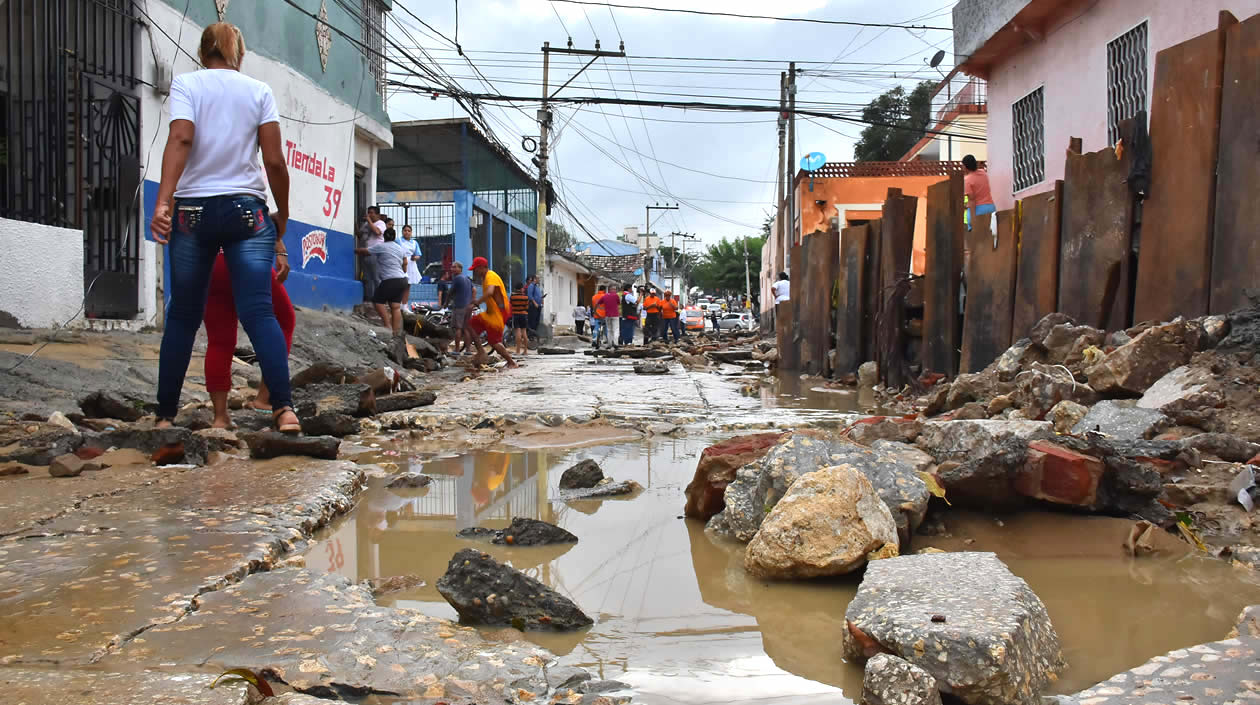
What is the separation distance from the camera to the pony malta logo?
1139 centimetres

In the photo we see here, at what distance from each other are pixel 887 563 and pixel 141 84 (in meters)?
8.32

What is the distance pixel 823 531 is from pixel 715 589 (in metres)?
0.30

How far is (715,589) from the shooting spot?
6.97ft

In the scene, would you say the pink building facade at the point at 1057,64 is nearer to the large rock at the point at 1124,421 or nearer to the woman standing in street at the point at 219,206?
the large rock at the point at 1124,421

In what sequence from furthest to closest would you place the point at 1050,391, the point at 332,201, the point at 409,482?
the point at 332,201, the point at 1050,391, the point at 409,482

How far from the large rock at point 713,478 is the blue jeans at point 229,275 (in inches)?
70.1

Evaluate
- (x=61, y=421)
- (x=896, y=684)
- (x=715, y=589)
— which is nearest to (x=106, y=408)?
(x=61, y=421)

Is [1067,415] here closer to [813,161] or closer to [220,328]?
[220,328]

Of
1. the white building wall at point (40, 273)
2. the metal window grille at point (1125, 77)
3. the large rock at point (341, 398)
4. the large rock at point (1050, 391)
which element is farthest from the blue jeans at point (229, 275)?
the metal window grille at point (1125, 77)

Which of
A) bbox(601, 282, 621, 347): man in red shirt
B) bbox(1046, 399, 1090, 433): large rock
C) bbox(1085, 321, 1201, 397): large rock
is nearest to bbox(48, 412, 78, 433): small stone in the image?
bbox(1046, 399, 1090, 433): large rock

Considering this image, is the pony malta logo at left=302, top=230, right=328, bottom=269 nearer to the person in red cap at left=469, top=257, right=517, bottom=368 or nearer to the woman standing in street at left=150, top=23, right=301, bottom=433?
the person in red cap at left=469, top=257, right=517, bottom=368

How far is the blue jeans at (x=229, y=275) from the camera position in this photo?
11.1 feet

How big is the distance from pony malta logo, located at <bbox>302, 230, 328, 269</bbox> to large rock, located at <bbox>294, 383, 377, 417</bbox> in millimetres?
6917

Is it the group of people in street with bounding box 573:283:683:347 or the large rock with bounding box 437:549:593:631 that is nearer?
the large rock with bounding box 437:549:593:631
